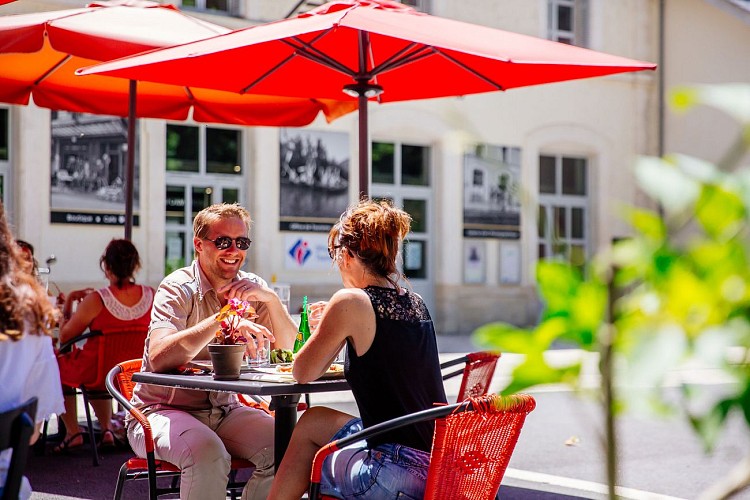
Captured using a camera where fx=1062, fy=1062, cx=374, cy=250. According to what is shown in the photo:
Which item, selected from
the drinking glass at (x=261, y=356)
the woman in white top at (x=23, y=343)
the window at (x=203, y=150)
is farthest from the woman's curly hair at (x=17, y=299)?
the window at (x=203, y=150)

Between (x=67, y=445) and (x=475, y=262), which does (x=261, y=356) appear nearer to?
(x=67, y=445)

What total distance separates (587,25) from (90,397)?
15.3 meters

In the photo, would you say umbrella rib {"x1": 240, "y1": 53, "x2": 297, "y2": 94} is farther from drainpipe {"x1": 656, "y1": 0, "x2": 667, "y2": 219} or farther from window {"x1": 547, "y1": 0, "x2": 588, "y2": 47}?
drainpipe {"x1": 656, "y1": 0, "x2": 667, "y2": 219}

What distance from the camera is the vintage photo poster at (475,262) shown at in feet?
59.6

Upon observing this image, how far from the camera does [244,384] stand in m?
3.60

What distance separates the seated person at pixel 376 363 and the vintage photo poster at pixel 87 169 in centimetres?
1144

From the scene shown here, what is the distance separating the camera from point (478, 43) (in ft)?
16.5

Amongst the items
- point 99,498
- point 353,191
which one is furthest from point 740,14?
point 99,498

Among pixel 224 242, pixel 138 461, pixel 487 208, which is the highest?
pixel 487 208

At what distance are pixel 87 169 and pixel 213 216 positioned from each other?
36.1ft

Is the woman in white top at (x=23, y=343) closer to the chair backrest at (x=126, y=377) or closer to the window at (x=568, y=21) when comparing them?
the chair backrest at (x=126, y=377)

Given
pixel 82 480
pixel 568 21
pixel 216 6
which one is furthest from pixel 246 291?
pixel 568 21

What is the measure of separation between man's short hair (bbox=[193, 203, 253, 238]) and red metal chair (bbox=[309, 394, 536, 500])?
50.1 inches

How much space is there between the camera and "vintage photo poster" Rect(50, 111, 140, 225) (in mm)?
14461
